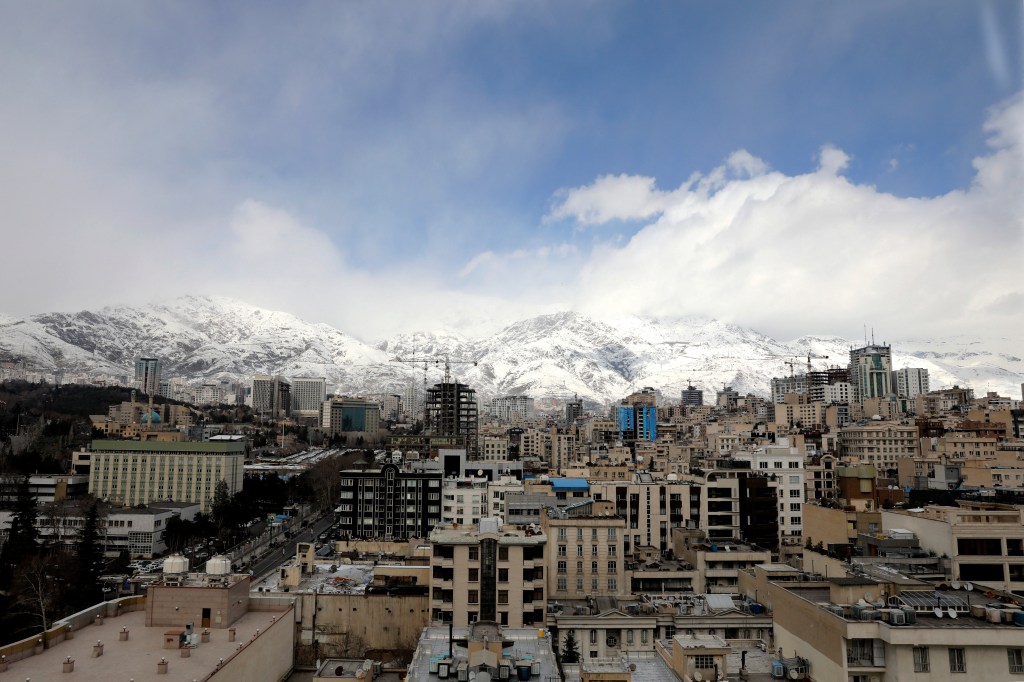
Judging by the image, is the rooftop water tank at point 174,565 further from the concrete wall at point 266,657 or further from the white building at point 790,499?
the white building at point 790,499

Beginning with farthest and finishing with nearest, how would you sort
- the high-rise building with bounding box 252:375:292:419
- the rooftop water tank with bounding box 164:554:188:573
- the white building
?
the high-rise building with bounding box 252:375:292:419
the white building
the rooftop water tank with bounding box 164:554:188:573

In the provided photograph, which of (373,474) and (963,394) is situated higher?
(963,394)

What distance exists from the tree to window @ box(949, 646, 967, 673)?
15.1 feet

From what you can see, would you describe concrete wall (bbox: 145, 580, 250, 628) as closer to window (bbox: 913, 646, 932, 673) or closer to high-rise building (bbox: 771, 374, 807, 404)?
window (bbox: 913, 646, 932, 673)

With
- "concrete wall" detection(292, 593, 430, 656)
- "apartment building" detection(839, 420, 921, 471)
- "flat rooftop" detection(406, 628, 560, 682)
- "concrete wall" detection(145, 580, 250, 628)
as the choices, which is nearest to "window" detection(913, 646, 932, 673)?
"flat rooftop" detection(406, 628, 560, 682)

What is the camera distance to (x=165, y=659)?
7754mm

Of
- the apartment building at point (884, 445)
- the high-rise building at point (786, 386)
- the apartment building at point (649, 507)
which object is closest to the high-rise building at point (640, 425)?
the high-rise building at point (786, 386)

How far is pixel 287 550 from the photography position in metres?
22.2

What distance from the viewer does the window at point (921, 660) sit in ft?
18.1

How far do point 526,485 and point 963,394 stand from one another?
4839 centimetres

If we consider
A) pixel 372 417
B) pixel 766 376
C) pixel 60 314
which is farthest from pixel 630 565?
pixel 60 314

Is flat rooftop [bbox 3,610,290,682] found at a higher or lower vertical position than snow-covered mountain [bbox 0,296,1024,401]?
lower

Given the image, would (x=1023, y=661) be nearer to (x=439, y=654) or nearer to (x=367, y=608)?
(x=439, y=654)

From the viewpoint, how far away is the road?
63.4ft
